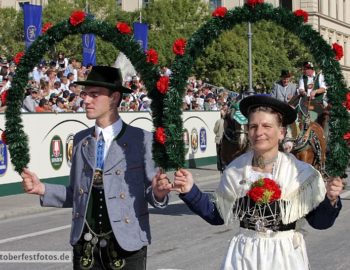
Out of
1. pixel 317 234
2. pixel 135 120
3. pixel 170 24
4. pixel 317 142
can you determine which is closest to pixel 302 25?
pixel 317 234

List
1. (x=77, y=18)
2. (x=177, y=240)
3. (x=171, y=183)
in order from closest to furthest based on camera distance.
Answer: (x=171, y=183) < (x=77, y=18) < (x=177, y=240)

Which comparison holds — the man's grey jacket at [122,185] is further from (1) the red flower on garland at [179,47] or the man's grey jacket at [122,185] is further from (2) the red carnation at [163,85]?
(1) the red flower on garland at [179,47]

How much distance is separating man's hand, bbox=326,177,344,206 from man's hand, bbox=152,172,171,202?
0.95 m

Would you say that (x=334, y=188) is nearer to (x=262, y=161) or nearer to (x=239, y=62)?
(x=262, y=161)

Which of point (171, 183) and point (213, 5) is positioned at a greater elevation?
point (213, 5)

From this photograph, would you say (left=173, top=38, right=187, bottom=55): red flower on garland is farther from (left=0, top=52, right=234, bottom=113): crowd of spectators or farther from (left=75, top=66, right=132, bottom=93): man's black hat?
(left=0, top=52, right=234, bottom=113): crowd of spectators

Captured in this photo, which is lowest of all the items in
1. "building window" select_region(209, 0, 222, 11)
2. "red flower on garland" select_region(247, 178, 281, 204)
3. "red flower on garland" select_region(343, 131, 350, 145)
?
"red flower on garland" select_region(247, 178, 281, 204)

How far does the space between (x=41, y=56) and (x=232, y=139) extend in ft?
30.7

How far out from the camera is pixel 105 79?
18.7 feet

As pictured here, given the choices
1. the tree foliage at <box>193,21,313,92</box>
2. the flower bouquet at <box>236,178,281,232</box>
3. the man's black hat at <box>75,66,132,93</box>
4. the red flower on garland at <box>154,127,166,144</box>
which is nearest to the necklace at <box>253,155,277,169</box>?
the flower bouquet at <box>236,178,281,232</box>

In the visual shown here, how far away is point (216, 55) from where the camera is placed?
54688mm

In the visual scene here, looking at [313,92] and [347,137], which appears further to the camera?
[313,92]

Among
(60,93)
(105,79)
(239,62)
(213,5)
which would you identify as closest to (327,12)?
(213,5)

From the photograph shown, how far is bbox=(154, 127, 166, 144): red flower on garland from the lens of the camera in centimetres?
550
